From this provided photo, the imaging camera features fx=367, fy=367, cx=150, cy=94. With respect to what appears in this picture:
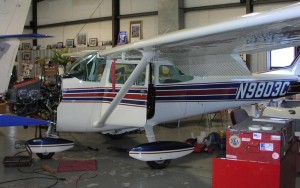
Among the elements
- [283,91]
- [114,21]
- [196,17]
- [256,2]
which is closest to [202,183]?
[283,91]

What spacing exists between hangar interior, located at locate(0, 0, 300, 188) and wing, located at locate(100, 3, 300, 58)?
0.22 m

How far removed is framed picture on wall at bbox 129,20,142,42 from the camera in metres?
14.4

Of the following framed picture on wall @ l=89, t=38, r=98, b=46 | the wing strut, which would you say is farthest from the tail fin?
framed picture on wall @ l=89, t=38, r=98, b=46

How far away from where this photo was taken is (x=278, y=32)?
131 inches

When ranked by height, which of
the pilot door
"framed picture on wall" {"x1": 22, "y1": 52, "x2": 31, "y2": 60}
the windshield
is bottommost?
the pilot door

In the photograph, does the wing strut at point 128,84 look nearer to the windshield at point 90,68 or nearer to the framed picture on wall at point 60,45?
the windshield at point 90,68

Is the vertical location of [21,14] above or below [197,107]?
above

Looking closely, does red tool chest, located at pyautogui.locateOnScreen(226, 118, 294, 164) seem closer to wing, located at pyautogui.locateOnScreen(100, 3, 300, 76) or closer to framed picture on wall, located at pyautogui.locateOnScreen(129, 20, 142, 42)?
wing, located at pyautogui.locateOnScreen(100, 3, 300, 76)

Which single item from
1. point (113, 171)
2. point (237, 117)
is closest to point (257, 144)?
point (113, 171)

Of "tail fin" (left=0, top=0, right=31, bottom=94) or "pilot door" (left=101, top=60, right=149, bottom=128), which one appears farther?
"pilot door" (left=101, top=60, right=149, bottom=128)

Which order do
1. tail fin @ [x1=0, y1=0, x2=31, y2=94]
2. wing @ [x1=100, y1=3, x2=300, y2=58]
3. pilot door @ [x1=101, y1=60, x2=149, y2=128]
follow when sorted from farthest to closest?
1. pilot door @ [x1=101, y1=60, x2=149, y2=128]
2. tail fin @ [x1=0, y1=0, x2=31, y2=94]
3. wing @ [x1=100, y1=3, x2=300, y2=58]

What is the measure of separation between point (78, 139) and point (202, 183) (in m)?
3.71

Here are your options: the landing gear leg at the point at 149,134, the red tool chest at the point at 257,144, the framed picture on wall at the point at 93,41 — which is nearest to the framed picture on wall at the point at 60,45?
the framed picture on wall at the point at 93,41

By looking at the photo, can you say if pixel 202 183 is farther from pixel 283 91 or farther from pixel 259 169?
pixel 283 91
